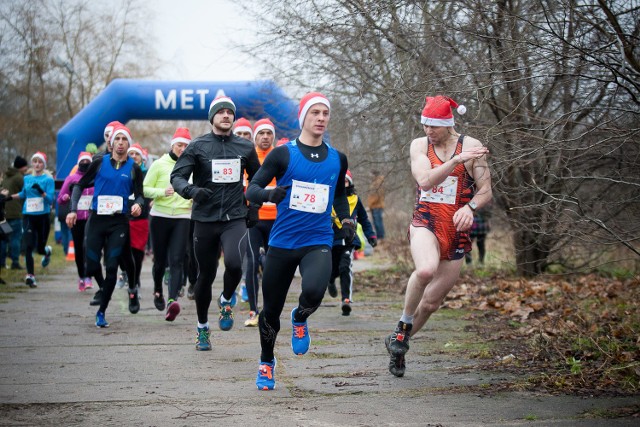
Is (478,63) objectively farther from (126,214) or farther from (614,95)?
(126,214)

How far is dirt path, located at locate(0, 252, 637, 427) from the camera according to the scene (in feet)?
16.6

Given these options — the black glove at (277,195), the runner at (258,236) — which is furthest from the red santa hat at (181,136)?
the black glove at (277,195)

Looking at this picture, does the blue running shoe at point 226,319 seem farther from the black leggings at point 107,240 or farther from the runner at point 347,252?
the runner at point 347,252

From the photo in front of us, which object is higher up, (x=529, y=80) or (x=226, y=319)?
A: (x=529, y=80)

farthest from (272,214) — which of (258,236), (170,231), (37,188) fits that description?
(37,188)

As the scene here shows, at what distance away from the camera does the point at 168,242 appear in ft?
33.0

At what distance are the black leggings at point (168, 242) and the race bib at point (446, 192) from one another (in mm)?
4038

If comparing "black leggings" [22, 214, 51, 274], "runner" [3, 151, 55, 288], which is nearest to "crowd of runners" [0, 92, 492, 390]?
"black leggings" [22, 214, 51, 274]

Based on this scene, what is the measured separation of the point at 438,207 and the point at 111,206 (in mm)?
4232

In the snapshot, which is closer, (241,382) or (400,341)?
(241,382)

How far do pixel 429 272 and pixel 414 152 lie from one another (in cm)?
95

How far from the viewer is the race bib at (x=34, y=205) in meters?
15.1

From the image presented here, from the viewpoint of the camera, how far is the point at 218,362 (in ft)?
23.1

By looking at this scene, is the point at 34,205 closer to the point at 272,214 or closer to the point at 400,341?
the point at 272,214
